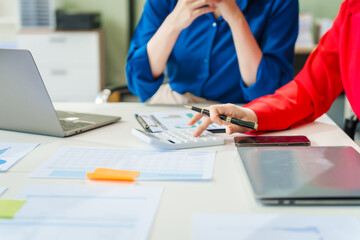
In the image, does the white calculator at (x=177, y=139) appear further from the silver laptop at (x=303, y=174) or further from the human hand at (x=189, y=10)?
the human hand at (x=189, y=10)

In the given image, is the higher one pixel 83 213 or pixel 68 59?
pixel 83 213

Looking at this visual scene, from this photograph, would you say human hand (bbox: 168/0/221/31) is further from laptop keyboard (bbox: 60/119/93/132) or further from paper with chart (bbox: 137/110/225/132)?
laptop keyboard (bbox: 60/119/93/132)

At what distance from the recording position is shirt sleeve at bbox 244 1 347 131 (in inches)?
43.3

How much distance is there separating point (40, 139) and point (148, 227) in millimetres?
505

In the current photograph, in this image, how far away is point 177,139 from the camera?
95 cm

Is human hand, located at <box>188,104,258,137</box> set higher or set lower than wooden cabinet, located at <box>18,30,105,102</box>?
higher

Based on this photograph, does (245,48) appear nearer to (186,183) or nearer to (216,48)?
(216,48)

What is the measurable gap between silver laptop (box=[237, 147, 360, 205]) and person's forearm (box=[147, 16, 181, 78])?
652 millimetres

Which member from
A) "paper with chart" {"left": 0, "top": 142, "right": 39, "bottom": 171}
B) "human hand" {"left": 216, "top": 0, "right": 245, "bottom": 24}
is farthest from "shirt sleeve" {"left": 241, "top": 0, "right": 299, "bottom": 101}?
"paper with chart" {"left": 0, "top": 142, "right": 39, "bottom": 171}

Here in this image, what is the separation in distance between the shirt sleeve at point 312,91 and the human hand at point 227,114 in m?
0.03

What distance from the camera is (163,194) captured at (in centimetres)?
69

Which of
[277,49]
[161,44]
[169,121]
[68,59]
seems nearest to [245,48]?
[277,49]

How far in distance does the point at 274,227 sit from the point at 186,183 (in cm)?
20

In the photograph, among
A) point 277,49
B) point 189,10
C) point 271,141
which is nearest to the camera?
point 271,141
